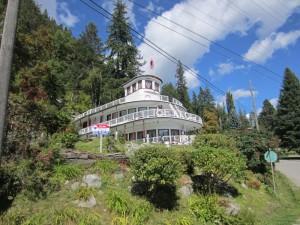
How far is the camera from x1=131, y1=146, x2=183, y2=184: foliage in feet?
30.9

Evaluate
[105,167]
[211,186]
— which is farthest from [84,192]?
[211,186]

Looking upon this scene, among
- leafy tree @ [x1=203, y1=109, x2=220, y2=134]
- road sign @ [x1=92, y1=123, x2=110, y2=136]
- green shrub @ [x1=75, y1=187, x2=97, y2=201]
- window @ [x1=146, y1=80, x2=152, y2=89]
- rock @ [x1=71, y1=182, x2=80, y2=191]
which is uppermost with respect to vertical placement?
window @ [x1=146, y1=80, x2=152, y2=89]

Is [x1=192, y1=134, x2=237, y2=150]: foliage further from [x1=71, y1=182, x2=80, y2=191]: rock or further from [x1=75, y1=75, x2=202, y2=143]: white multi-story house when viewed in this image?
[x1=75, y1=75, x2=202, y2=143]: white multi-story house

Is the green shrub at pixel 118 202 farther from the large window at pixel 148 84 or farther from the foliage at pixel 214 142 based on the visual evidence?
the large window at pixel 148 84

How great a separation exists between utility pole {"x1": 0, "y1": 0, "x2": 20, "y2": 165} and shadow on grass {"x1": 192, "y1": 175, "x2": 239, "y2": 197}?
9455 millimetres

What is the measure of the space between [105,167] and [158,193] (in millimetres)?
2613

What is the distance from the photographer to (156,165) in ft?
30.6

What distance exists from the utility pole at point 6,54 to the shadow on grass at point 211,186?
945cm

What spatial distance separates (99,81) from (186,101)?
2489cm

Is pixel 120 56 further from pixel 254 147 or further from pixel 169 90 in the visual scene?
pixel 254 147

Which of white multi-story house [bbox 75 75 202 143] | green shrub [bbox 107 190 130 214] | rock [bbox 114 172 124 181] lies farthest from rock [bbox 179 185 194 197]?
white multi-story house [bbox 75 75 202 143]

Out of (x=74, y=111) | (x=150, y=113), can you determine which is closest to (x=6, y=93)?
(x=150, y=113)

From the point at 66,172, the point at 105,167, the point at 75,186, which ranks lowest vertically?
the point at 75,186

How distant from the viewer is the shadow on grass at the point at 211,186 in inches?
490
